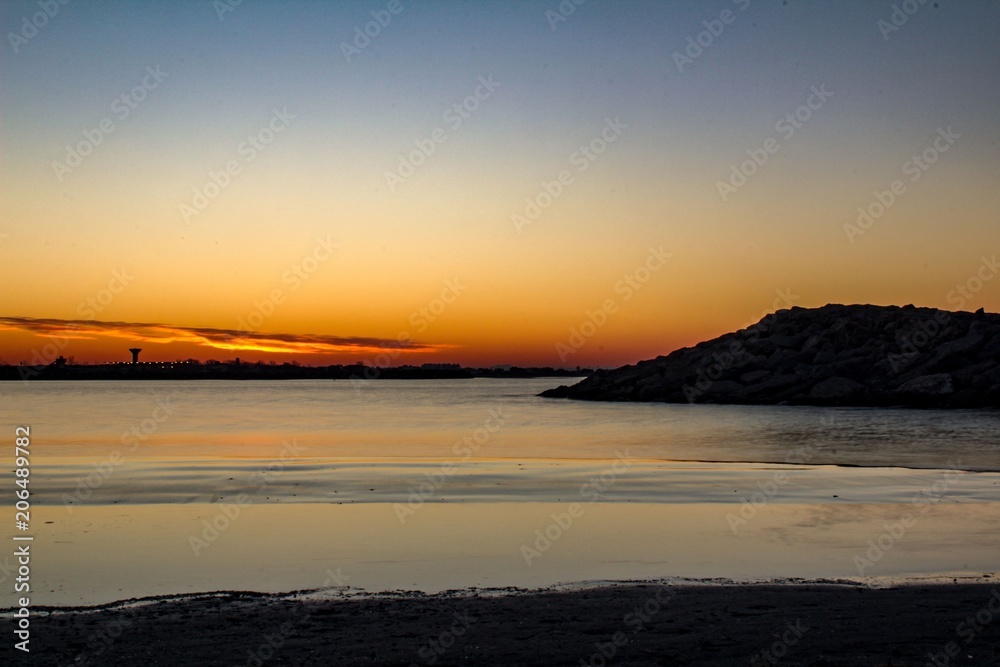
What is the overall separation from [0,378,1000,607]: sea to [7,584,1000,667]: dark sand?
914mm

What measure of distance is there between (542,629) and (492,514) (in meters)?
6.76

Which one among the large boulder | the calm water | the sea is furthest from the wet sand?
the large boulder

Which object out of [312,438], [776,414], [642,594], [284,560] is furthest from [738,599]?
[776,414]

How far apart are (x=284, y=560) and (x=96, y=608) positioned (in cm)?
267

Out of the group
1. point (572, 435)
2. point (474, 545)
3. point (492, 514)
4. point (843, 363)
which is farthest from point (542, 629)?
point (843, 363)

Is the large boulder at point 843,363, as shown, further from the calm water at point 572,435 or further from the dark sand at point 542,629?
the dark sand at point 542,629

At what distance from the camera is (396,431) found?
1497 inches

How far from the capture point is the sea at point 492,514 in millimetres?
9227

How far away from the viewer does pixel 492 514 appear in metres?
13.4

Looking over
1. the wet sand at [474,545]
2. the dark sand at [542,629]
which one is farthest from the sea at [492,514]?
the dark sand at [542,629]

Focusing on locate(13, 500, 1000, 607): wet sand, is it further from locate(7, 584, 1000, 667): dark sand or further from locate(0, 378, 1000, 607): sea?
locate(7, 584, 1000, 667): dark sand

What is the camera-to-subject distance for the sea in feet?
30.3

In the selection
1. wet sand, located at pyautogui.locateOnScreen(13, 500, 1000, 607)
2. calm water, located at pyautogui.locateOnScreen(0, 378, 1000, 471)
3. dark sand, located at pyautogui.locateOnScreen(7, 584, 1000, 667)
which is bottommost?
calm water, located at pyautogui.locateOnScreen(0, 378, 1000, 471)

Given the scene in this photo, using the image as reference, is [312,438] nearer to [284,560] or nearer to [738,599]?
[284,560]
